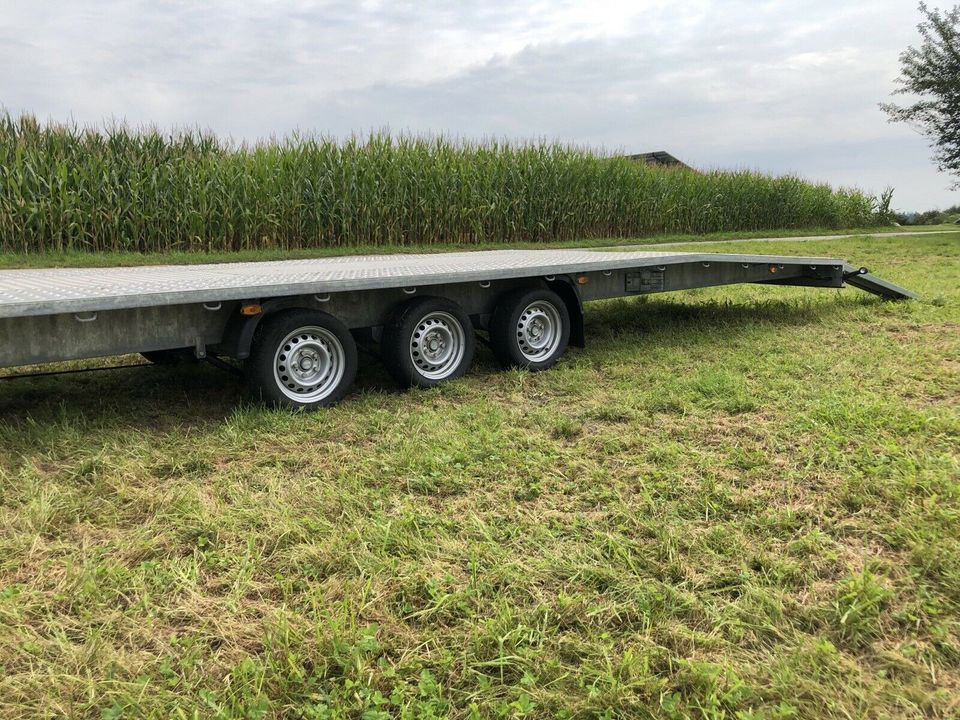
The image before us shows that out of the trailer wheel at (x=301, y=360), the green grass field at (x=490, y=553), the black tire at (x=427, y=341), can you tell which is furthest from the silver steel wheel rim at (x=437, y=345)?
the trailer wheel at (x=301, y=360)

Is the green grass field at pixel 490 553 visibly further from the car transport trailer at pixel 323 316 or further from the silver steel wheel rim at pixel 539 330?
the silver steel wheel rim at pixel 539 330

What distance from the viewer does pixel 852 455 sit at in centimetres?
354

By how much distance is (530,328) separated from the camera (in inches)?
225

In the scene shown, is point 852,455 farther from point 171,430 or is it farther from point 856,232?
point 856,232

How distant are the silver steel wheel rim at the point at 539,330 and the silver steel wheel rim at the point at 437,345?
1.93ft

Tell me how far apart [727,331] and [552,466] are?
413cm

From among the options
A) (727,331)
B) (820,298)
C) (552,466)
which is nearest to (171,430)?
(552,466)

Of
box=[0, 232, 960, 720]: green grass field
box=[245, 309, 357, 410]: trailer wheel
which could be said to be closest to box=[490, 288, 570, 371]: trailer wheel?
box=[0, 232, 960, 720]: green grass field

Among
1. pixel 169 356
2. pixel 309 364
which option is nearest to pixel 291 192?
pixel 169 356

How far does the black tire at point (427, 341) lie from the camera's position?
4.84m

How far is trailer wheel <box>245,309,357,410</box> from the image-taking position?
13.9 feet

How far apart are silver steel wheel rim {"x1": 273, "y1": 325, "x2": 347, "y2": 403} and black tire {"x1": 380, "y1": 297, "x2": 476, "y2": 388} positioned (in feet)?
1.37

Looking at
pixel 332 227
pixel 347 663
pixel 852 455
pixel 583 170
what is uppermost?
pixel 583 170

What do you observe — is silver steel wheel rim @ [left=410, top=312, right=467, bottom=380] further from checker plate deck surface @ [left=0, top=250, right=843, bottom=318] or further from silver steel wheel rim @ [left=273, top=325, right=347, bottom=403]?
silver steel wheel rim @ [left=273, top=325, right=347, bottom=403]
